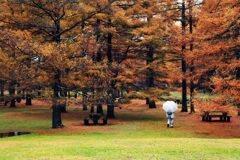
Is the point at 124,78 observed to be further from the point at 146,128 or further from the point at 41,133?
the point at 41,133

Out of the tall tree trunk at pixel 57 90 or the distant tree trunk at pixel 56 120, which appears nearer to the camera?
the tall tree trunk at pixel 57 90

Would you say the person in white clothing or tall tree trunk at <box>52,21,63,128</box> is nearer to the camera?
tall tree trunk at <box>52,21,63,128</box>

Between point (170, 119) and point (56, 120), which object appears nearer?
point (56, 120)

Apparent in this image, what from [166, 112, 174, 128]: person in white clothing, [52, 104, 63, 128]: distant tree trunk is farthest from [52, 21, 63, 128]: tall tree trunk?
[166, 112, 174, 128]: person in white clothing

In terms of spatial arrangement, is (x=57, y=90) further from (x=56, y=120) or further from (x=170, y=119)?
(x=170, y=119)

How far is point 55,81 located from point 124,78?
7.81 metres

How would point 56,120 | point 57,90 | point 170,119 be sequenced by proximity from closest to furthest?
point 57,90, point 56,120, point 170,119

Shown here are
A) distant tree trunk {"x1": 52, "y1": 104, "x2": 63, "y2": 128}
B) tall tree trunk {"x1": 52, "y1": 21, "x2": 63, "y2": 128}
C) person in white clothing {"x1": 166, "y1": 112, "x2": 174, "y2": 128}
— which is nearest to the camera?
tall tree trunk {"x1": 52, "y1": 21, "x2": 63, "y2": 128}

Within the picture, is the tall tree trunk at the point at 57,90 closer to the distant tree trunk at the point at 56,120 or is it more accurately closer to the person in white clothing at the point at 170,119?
the distant tree trunk at the point at 56,120

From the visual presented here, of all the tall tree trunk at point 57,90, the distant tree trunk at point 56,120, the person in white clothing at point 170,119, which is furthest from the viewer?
the person in white clothing at point 170,119

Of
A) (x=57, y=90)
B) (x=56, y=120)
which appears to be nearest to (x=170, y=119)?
(x=56, y=120)

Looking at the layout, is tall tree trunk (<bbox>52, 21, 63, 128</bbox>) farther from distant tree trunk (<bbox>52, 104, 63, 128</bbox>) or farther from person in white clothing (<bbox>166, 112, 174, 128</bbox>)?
person in white clothing (<bbox>166, 112, 174, 128</bbox>)

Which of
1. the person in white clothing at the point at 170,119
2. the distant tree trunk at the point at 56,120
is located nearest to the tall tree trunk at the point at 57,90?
the distant tree trunk at the point at 56,120

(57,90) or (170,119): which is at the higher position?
Result: (57,90)
